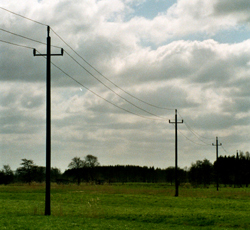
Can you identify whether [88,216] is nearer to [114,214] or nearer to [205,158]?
[114,214]

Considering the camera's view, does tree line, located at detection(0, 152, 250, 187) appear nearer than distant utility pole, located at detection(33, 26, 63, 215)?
No

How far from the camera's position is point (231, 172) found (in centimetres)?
12506

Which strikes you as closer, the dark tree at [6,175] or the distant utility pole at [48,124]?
the distant utility pole at [48,124]

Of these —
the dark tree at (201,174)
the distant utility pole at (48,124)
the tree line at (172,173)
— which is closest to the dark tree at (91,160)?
the tree line at (172,173)

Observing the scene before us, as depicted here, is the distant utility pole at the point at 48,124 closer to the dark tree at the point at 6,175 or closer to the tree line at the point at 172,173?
the tree line at the point at 172,173

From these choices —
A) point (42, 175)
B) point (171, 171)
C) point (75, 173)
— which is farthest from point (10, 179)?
point (171, 171)

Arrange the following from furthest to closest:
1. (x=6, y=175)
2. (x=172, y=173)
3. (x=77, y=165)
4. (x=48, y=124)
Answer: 1. (x=172, y=173)
2. (x=77, y=165)
3. (x=6, y=175)
4. (x=48, y=124)

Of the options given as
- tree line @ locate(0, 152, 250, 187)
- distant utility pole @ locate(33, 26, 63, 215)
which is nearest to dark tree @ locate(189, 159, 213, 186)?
tree line @ locate(0, 152, 250, 187)

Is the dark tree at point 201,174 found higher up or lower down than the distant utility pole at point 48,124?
lower down

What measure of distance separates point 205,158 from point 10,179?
221 ft

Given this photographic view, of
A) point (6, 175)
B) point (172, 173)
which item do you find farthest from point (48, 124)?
point (172, 173)

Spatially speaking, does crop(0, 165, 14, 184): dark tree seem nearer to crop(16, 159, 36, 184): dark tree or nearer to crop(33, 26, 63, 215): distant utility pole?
crop(16, 159, 36, 184): dark tree

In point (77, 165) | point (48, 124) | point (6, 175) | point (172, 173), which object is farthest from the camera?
point (172, 173)

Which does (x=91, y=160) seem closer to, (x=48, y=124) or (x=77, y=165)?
(x=77, y=165)
